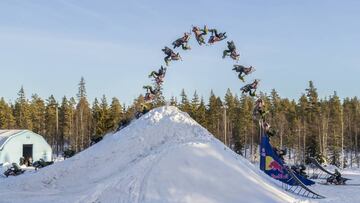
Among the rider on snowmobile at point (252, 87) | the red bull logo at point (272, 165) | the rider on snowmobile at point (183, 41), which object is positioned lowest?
the red bull logo at point (272, 165)

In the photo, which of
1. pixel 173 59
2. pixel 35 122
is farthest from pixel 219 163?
pixel 35 122

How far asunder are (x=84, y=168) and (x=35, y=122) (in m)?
69.6

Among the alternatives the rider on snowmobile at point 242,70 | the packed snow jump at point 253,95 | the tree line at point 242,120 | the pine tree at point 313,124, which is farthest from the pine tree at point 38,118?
the rider on snowmobile at point 242,70

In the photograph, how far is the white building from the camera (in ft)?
154

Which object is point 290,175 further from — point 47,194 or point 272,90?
point 272,90

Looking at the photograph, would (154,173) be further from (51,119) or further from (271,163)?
(51,119)

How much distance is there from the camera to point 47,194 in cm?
2166

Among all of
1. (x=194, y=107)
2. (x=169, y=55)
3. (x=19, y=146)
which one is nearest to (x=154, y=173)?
(x=169, y=55)

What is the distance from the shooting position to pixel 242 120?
3091 inches

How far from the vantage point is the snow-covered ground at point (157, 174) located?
18500mm

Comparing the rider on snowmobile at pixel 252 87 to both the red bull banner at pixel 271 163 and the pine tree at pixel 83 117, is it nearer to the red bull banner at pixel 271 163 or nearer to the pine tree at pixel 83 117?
the red bull banner at pixel 271 163

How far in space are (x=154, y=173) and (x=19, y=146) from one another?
33.3 metres

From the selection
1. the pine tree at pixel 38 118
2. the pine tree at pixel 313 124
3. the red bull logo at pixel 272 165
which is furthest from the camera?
the pine tree at pixel 38 118

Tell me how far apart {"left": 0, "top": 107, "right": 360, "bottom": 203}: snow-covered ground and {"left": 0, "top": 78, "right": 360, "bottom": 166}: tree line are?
4372 centimetres
